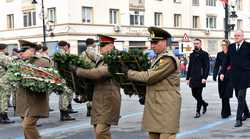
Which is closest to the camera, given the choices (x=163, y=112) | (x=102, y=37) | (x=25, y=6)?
(x=163, y=112)

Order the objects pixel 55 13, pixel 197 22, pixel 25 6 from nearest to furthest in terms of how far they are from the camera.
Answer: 1. pixel 55 13
2. pixel 25 6
3. pixel 197 22

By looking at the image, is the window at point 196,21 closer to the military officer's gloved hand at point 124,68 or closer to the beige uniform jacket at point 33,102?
the beige uniform jacket at point 33,102

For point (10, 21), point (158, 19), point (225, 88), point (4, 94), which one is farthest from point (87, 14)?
point (225, 88)

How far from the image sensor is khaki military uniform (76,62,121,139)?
23.8 feet

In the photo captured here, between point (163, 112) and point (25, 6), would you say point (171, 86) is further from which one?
point (25, 6)

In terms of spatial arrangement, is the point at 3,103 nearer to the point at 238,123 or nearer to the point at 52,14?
the point at 238,123

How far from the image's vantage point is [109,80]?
7445 mm

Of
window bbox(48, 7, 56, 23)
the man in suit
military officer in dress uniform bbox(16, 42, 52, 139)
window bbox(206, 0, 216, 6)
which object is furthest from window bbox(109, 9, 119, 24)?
military officer in dress uniform bbox(16, 42, 52, 139)

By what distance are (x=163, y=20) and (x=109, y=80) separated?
4996 centimetres

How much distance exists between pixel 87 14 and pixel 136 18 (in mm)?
6329

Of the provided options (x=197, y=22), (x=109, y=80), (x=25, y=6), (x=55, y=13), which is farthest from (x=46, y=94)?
(x=197, y=22)

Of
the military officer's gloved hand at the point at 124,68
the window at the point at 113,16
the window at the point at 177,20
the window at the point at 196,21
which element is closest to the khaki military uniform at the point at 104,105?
the military officer's gloved hand at the point at 124,68

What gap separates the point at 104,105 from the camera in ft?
24.3

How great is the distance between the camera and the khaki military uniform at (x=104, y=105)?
7264 mm
